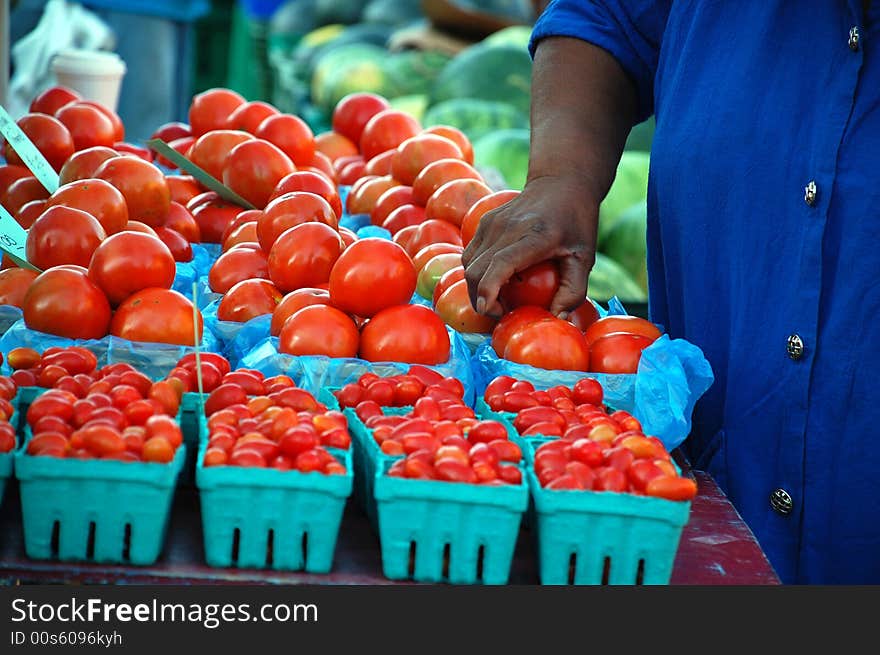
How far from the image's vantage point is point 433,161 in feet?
9.02

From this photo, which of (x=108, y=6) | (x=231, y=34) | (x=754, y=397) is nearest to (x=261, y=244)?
(x=754, y=397)

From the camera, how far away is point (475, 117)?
5.98m

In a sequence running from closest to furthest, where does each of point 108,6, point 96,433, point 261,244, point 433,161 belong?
1. point 96,433
2. point 261,244
3. point 433,161
4. point 108,6

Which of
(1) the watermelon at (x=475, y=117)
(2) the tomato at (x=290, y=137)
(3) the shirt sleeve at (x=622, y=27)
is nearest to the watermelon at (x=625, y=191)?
(1) the watermelon at (x=475, y=117)

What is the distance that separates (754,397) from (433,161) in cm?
115

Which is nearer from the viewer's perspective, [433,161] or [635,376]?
[635,376]

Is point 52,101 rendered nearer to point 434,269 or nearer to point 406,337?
point 434,269

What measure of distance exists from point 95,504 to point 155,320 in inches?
21.1

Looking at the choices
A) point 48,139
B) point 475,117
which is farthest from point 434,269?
point 475,117

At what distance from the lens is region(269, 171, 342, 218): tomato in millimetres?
2393

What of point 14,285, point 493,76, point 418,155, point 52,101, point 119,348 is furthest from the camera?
point 493,76

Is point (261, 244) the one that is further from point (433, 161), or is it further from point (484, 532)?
point (484, 532)

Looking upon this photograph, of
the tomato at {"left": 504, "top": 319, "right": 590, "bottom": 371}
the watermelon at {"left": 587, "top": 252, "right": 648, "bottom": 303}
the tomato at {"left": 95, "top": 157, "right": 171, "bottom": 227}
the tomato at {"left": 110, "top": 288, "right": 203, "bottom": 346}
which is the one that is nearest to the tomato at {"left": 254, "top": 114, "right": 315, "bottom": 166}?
the tomato at {"left": 95, "top": 157, "right": 171, "bottom": 227}

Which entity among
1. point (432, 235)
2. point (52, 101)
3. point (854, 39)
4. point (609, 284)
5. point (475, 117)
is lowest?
point (609, 284)
